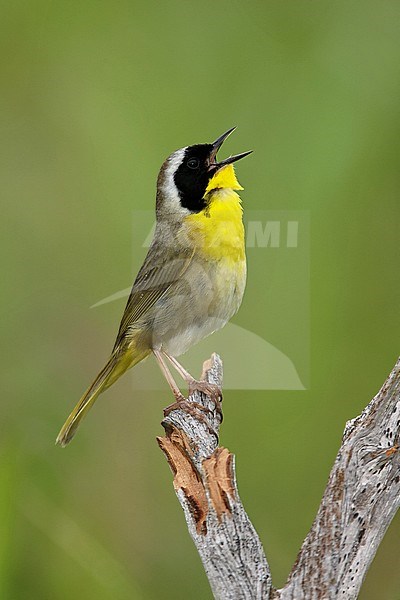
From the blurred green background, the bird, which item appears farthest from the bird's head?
the blurred green background

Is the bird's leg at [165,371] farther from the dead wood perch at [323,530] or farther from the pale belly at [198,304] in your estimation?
the dead wood perch at [323,530]

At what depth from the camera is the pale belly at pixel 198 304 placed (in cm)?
109

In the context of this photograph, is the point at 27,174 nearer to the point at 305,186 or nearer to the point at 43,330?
the point at 43,330

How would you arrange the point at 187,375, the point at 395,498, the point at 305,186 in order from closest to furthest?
the point at 395,498 < the point at 187,375 < the point at 305,186

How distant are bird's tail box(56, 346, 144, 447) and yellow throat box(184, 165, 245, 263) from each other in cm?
17

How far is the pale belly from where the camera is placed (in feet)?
3.56

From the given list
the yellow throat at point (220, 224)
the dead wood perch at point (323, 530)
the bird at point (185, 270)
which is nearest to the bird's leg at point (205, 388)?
the bird at point (185, 270)

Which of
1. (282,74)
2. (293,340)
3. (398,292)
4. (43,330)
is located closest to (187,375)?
(293,340)

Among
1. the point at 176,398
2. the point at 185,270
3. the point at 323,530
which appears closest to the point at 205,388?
the point at 176,398

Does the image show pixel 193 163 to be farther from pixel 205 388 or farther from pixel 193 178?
pixel 205 388

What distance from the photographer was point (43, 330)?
1.31 metres

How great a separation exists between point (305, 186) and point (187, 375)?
322 mm

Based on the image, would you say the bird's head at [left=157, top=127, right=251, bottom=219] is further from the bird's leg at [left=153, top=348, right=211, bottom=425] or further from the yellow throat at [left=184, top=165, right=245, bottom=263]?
the bird's leg at [left=153, top=348, right=211, bottom=425]

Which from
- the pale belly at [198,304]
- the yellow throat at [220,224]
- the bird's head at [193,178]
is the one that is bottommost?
the pale belly at [198,304]
